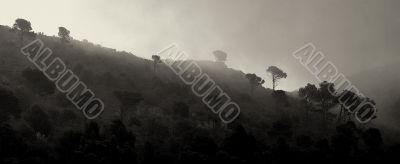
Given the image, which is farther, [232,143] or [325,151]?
[325,151]

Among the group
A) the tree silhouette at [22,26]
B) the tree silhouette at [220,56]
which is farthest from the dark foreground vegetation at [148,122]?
the tree silhouette at [220,56]

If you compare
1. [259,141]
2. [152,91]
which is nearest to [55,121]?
[152,91]

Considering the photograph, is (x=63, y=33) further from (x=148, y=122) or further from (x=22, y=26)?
(x=148, y=122)

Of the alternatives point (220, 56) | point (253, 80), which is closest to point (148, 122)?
point (253, 80)

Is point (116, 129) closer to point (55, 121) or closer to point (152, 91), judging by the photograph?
point (55, 121)

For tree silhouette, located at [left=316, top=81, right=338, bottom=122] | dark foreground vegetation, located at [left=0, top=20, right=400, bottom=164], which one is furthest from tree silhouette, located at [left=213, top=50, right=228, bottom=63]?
tree silhouette, located at [left=316, top=81, right=338, bottom=122]

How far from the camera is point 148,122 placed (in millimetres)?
96438

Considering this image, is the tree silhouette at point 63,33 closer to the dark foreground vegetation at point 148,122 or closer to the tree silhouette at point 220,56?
the dark foreground vegetation at point 148,122

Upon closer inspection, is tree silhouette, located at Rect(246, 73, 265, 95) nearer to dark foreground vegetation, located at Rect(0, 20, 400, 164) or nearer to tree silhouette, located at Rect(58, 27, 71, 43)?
dark foreground vegetation, located at Rect(0, 20, 400, 164)

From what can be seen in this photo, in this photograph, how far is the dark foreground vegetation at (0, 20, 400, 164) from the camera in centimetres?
7688

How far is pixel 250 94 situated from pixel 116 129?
6459 centimetres

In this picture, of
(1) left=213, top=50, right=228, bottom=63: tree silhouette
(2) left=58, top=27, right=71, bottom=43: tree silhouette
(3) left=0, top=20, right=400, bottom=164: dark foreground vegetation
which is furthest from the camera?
(1) left=213, top=50, right=228, bottom=63: tree silhouette

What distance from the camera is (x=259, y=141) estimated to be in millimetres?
97438

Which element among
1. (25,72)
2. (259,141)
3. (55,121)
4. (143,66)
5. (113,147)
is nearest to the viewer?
(113,147)
